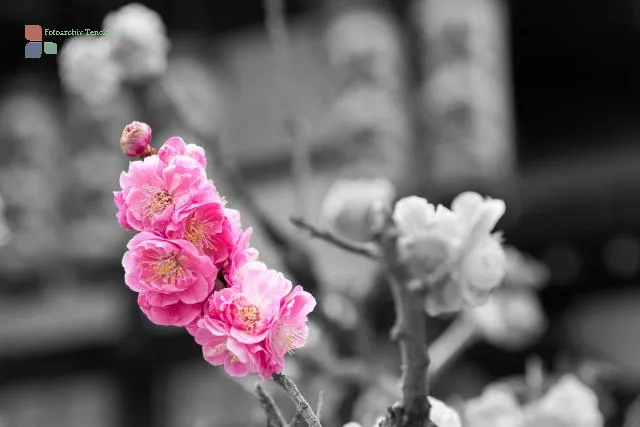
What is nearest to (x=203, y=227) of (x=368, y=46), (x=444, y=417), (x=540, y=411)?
(x=444, y=417)

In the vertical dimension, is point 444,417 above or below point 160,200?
below

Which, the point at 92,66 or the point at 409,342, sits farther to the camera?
the point at 92,66

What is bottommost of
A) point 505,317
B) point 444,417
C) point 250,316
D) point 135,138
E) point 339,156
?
point 505,317

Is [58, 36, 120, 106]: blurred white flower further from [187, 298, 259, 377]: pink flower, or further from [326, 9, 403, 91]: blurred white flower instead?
[326, 9, 403, 91]: blurred white flower

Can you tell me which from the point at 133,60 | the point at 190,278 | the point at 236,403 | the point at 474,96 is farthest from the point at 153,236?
the point at 236,403

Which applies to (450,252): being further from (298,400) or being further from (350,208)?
(350,208)

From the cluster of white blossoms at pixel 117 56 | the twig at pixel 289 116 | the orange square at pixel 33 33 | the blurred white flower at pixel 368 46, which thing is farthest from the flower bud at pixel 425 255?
the blurred white flower at pixel 368 46

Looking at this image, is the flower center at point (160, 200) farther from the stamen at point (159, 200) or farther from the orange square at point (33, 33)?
the orange square at point (33, 33)
